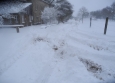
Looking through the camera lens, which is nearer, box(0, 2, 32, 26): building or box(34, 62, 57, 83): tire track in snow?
box(34, 62, 57, 83): tire track in snow

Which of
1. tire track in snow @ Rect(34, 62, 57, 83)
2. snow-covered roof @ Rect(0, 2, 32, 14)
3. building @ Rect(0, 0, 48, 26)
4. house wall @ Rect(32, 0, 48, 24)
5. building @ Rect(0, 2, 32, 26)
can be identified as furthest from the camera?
house wall @ Rect(32, 0, 48, 24)

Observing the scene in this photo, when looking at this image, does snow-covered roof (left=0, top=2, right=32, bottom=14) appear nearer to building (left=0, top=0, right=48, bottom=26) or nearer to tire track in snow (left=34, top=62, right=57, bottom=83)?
building (left=0, top=0, right=48, bottom=26)

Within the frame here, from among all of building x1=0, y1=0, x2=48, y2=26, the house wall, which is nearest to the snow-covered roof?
building x1=0, y1=0, x2=48, y2=26

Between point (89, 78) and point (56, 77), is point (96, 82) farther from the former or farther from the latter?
point (56, 77)

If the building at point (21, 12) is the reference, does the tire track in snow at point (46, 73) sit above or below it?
below

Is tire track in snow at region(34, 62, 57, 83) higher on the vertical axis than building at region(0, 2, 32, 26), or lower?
lower

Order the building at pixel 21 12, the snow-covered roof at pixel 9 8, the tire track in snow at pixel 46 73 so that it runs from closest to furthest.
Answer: the tire track in snow at pixel 46 73, the snow-covered roof at pixel 9 8, the building at pixel 21 12

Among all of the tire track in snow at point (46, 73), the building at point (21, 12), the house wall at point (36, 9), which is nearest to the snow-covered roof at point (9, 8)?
the building at point (21, 12)

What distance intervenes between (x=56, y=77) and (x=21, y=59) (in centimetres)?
284

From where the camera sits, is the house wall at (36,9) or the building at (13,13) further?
the house wall at (36,9)

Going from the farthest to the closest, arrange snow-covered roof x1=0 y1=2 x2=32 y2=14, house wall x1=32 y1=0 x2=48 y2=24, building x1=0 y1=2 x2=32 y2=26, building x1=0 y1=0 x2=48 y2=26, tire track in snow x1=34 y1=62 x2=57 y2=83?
1. house wall x1=32 y1=0 x2=48 y2=24
2. building x1=0 y1=0 x2=48 y2=26
3. snow-covered roof x1=0 y1=2 x2=32 y2=14
4. building x1=0 y1=2 x2=32 y2=26
5. tire track in snow x1=34 y1=62 x2=57 y2=83

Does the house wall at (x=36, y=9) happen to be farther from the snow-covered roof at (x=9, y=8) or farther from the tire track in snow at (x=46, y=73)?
the tire track in snow at (x=46, y=73)

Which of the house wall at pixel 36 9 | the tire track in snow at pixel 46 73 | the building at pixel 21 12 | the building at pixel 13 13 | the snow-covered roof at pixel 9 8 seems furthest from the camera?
the house wall at pixel 36 9

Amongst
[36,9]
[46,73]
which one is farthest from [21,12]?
[46,73]
